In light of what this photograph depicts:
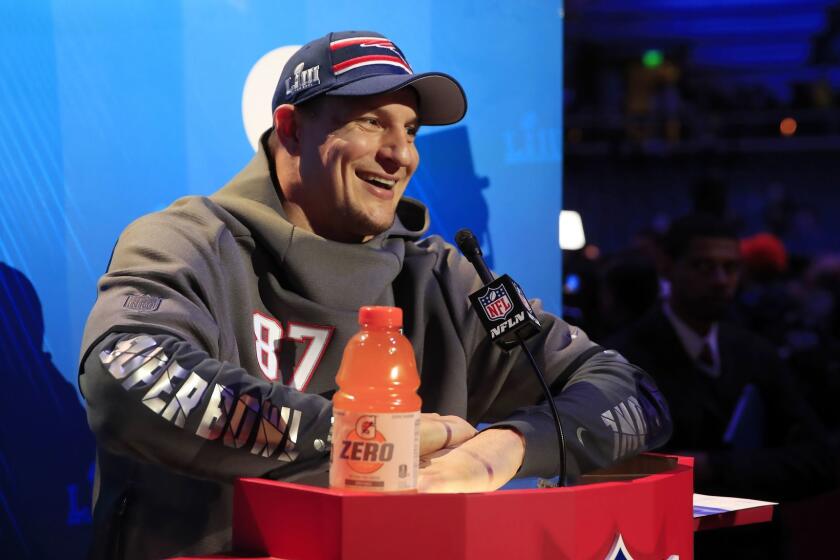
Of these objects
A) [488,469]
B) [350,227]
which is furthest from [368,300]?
[488,469]

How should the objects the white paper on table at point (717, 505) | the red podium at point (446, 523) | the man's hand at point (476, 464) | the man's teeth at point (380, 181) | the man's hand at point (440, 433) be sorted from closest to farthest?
1. the red podium at point (446, 523)
2. the man's hand at point (476, 464)
3. the man's hand at point (440, 433)
4. the white paper on table at point (717, 505)
5. the man's teeth at point (380, 181)

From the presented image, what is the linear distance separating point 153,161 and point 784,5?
9320 mm

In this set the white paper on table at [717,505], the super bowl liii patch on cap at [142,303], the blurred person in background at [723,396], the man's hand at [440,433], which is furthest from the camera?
the blurred person in background at [723,396]

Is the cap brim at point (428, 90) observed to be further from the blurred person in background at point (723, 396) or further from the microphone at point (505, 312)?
the blurred person in background at point (723, 396)

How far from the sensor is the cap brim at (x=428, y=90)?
2162mm

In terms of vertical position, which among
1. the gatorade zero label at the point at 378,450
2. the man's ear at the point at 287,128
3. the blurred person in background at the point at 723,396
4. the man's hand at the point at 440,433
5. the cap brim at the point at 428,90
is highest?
the cap brim at the point at 428,90

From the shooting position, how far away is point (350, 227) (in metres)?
2.29

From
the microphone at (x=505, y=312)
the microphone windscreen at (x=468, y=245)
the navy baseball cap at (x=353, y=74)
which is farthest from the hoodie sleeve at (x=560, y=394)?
the navy baseball cap at (x=353, y=74)

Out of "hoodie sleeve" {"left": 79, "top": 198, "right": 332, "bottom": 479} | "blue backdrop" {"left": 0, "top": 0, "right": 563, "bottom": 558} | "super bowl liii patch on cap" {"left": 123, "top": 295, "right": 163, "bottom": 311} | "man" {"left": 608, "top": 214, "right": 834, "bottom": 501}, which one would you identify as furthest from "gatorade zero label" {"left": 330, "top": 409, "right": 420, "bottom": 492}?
"man" {"left": 608, "top": 214, "right": 834, "bottom": 501}

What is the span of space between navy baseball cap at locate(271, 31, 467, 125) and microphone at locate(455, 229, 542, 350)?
55 cm

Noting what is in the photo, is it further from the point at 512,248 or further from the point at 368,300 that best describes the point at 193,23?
the point at 512,248

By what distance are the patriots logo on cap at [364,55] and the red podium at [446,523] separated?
99 cm

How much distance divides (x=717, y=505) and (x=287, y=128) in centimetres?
120

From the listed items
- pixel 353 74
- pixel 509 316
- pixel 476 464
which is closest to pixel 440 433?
pixel 476 464
